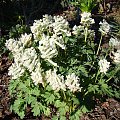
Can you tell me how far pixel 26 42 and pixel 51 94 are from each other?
749 millimetres

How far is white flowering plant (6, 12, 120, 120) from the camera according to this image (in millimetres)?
3859

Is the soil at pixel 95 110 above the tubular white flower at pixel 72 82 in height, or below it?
below

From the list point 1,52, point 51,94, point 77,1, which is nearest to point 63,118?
point 51,94

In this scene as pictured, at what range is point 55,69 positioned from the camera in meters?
3.90

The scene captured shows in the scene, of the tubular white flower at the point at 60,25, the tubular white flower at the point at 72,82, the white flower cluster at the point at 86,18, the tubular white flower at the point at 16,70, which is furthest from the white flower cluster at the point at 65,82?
the white flower cluster at the point at 86,18

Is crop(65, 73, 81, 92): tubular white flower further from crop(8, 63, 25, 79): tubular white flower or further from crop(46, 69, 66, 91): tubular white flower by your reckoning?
crop(8, 63, 25, 79): tubular white flower

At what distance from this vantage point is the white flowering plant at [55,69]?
3859 millimetres

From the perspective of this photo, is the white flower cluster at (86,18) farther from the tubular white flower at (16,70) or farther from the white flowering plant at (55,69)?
the tubular white flower at (16,70)

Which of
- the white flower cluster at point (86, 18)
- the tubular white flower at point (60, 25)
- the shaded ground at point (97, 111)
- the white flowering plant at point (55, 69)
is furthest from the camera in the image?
the shaded ground at point (97, 111)

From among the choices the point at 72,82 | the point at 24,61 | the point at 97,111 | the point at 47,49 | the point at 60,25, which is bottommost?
the point at 97,111

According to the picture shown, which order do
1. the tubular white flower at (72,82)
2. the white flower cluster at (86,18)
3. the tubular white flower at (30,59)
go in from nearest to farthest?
the tubular white flower at (72,82)
the tubular white flower at (30,59)
the white flower cluster at (86,18)

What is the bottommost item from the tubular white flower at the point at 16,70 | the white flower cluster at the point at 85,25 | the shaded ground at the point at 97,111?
the shaded ground at the point at 97,111

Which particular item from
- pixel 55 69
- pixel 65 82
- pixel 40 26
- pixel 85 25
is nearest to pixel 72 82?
pixel 65 82

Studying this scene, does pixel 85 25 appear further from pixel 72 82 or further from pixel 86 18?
pixel 72 82
